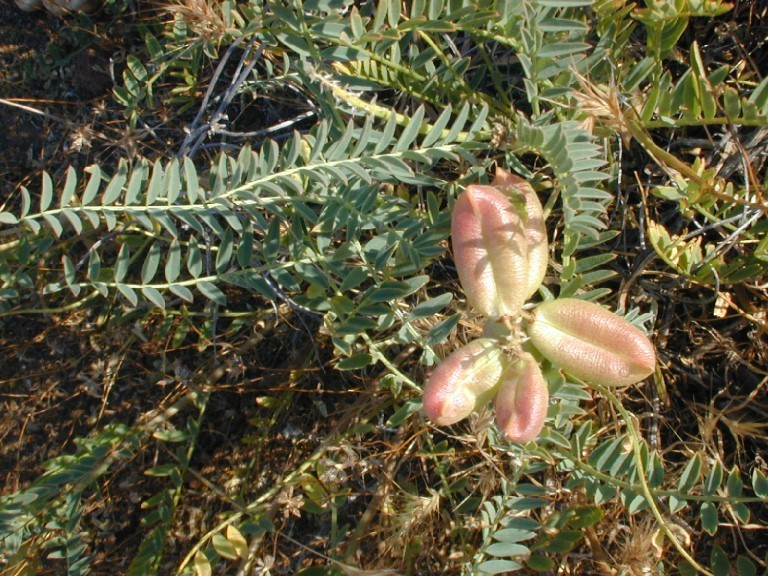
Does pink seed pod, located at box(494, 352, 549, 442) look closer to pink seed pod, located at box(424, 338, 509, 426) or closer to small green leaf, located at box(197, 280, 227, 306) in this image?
pink seed pod, located at box(424, 338, 509, 426)

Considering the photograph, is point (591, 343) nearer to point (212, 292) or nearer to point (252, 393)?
point (212, 292)

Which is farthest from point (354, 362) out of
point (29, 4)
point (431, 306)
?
point (29, 4)

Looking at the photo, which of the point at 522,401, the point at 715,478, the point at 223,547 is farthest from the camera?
the point at 223,547

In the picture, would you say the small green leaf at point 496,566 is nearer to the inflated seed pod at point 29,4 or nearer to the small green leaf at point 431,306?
the small green leaf at point 431,306

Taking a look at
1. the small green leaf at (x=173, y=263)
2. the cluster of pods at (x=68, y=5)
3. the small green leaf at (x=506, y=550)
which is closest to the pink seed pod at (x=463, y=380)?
the small green leaf at (x=506, y=550)

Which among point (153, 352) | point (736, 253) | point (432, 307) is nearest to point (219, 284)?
point (153, 352)

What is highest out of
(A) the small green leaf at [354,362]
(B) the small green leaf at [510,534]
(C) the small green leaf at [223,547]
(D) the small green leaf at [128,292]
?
(D) the small green leaf at [128,292]
